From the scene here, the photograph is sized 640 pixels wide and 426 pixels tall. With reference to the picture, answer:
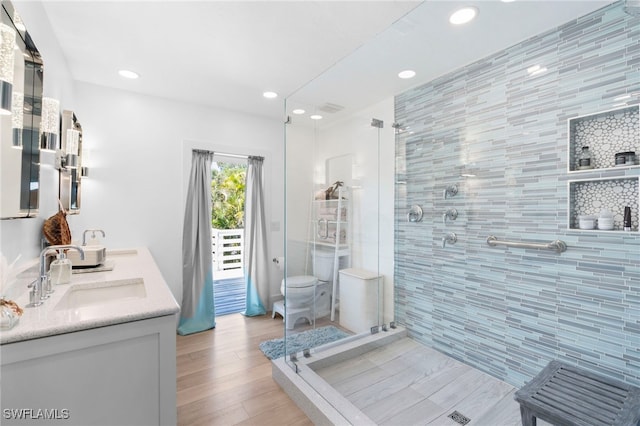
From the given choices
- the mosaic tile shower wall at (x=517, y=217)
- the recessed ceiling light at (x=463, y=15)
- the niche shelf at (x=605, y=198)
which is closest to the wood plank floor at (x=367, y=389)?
the mosaic tile shower wall at (x=517, y=217)

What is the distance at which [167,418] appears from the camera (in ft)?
4.03

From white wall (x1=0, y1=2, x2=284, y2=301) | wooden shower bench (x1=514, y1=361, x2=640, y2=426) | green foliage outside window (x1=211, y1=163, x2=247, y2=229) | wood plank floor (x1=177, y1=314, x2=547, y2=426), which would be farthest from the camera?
green foliage outside window (x1=211, y1=163, x2=247, y2=229)

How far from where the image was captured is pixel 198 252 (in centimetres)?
325

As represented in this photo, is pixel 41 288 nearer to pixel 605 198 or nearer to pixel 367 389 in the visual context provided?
pixel 367 389

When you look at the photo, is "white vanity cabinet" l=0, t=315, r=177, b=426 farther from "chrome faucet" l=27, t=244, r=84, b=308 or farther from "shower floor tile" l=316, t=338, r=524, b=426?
"shower floor tile" l=316, t=338, r=524, b=426

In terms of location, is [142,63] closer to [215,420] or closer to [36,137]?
[36,137]

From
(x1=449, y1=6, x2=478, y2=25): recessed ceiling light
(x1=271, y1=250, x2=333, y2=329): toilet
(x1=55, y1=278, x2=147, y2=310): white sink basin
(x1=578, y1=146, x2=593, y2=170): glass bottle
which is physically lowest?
(x1=271, y1=250, x2=333, y2=329): toilet

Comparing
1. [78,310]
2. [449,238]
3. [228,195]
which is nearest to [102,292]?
[78,310]

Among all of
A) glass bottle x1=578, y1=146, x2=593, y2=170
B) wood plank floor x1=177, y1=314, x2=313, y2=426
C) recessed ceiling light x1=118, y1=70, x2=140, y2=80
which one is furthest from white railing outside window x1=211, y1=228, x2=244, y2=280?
glass bottle x1=578, y1=146, x2=593, y2=170

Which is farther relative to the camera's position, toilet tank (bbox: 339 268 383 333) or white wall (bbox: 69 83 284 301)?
white wall (bbox: 69 83 284 301)

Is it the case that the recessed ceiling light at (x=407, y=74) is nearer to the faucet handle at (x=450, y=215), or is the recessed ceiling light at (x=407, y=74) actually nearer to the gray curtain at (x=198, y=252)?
the faucet handle at (x=450, y=215)

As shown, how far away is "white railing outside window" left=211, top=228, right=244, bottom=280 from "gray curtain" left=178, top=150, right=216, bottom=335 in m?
1.16

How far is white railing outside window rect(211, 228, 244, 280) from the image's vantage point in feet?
14.6

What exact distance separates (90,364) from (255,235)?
2.61 metres
